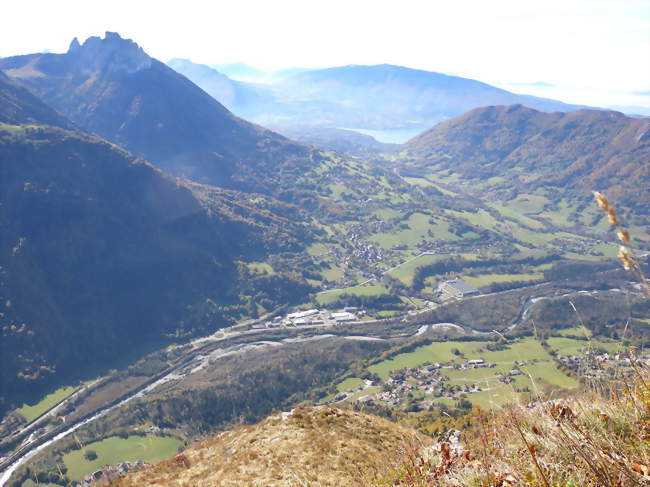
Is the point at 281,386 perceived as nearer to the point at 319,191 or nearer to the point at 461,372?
the point at 461,372

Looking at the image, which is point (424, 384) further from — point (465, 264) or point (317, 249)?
point (317, 249)

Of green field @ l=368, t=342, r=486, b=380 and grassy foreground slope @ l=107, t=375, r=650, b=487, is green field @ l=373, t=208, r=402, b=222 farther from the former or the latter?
grassy foreground slope @ l=107, t=375, r=650, b=487

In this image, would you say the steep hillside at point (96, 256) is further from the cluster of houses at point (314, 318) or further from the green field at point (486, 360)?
the green field at point (486, 360)

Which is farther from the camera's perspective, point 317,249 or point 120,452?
point 317,249

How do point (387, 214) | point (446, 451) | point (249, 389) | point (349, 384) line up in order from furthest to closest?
point (387, 214), point (349, 384), point (249, 389), point (446, 451)

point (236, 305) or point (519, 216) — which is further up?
point (519, 216)

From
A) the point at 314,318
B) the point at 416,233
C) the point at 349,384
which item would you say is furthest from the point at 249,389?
the point at 416,233

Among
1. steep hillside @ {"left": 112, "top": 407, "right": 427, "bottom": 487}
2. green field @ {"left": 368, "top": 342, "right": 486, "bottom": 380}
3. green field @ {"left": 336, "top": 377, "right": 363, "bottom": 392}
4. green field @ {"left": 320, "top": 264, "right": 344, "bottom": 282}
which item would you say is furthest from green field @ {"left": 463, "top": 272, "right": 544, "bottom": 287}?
steep hillside @ {"left": 112, "top": 407, "right": 427, "bottom": 487}
